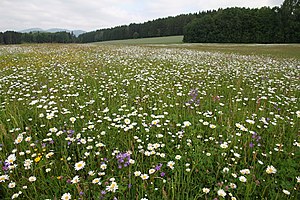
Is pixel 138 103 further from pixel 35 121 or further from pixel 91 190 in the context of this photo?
pixel 91 190

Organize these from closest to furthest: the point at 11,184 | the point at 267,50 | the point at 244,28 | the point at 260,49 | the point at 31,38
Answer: the point at 11,184
the point at 267,50
the point at 260,49
the point at 244,28
the point at 31,38

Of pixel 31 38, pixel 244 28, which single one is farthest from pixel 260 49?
pixel 31 38

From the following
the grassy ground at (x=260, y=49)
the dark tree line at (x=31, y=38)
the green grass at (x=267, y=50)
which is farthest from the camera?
the dark tree line at (x=31, y=38)

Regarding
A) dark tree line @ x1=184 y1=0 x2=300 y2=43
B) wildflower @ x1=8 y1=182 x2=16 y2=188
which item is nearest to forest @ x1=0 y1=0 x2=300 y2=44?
dark tree line @ x1=184 y1=0 x2=300 y2=43

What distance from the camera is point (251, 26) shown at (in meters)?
63.8

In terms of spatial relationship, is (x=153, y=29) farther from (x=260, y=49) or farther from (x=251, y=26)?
(x=260, y=49)

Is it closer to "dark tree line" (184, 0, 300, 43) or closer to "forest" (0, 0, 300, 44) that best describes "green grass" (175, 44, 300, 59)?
"dark tree line" (184, 0, 300, 43)

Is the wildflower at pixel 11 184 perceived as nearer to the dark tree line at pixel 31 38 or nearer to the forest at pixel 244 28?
the forest at pixel 244 28

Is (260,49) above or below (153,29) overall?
below

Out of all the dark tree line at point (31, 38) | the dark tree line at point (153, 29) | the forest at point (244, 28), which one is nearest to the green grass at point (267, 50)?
the forest at point (244, 28)

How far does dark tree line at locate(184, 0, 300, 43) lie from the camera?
2178 inches

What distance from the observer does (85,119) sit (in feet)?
12.8

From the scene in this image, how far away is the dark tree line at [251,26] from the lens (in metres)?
55.3

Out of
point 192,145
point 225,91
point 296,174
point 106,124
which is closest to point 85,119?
point 106,124
